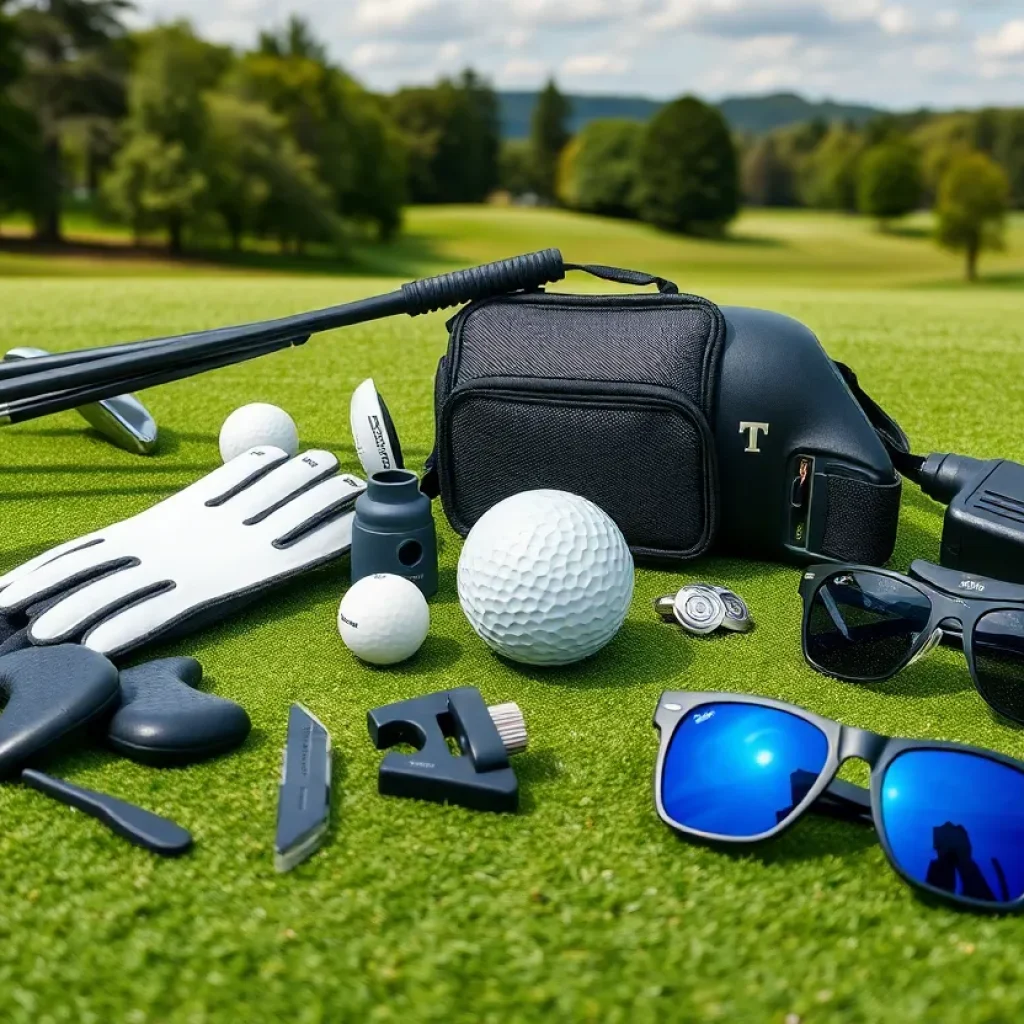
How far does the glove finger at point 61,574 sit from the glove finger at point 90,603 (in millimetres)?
43

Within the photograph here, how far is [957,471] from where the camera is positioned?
10.7 feet

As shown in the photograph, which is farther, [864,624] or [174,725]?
[864,624]

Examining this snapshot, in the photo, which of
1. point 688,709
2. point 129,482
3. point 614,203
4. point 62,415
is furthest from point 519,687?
point 614,203

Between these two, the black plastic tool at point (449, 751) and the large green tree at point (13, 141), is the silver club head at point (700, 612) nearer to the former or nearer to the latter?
the black plastic tool at point (449, 751)

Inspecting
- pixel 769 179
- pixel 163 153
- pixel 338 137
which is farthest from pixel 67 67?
pixel 769 179

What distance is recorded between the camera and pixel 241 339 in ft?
12.6

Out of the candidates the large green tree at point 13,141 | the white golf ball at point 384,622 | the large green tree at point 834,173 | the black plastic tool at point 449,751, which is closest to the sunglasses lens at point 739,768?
the black plastic tool at point 449,751

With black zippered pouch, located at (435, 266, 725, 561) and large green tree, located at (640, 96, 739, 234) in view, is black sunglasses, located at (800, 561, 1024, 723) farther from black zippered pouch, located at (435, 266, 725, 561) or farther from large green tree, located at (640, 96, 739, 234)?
large green tree, located at (640, 96, 739, 234)

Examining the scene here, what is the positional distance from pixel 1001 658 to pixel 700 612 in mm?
768

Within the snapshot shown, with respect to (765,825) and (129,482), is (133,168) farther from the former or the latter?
(765,825)

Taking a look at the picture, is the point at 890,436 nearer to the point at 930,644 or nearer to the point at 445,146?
the point at 930,644

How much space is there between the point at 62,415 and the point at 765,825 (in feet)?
14.6

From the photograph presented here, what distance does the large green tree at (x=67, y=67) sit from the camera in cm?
3903


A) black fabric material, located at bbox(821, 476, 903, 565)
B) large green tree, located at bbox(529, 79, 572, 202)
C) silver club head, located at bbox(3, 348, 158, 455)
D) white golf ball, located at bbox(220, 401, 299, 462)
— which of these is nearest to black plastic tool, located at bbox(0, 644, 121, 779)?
white golf ball, located at bbox(220, 401, 299, 462)
